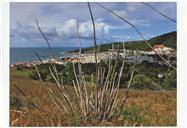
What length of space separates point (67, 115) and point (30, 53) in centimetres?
39

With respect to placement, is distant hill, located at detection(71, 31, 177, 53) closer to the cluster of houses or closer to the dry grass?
the cluster of houses

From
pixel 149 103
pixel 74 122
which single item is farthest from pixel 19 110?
pixel 149 103

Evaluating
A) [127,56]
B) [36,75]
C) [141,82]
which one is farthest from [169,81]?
[36,75]

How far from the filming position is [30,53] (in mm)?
2730

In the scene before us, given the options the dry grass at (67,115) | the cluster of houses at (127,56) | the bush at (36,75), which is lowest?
the dry grass at (67,115)

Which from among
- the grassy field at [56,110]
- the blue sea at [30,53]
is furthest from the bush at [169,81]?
the blue sea at [30,53]

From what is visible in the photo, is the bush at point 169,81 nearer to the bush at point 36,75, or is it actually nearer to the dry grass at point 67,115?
the dry grass at point 67,115

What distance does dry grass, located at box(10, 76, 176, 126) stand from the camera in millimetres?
2697

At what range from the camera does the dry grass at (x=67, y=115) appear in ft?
8.85

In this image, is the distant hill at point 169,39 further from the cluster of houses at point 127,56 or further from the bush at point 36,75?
the bush at point 36,75

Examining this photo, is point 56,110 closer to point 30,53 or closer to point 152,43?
point 30,53

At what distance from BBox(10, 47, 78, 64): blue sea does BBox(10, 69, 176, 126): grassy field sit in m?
0.07

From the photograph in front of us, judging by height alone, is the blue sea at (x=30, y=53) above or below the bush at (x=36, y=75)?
above

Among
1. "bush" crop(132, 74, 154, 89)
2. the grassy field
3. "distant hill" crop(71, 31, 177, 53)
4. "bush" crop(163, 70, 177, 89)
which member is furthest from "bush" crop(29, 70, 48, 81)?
"bush" crop(163, 70, 177, 89)
